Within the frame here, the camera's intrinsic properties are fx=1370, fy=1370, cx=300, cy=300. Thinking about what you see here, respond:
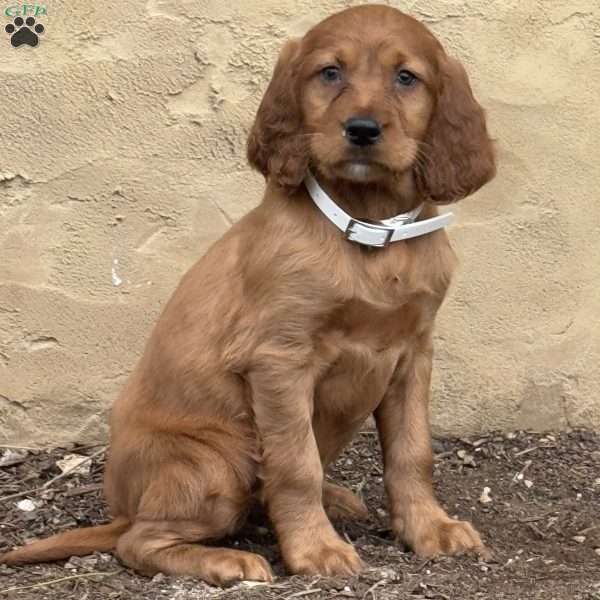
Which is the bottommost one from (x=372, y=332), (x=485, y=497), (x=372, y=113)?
(x=485, y=497)

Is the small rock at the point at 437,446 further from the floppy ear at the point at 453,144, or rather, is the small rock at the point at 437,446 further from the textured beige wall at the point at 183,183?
the floppy ear at the point at 453,144

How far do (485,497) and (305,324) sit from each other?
1557 mm

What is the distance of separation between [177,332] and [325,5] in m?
1.80

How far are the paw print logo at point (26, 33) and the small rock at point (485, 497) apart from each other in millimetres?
2621

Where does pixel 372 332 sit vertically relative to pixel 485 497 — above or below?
above

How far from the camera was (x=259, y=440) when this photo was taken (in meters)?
4.55

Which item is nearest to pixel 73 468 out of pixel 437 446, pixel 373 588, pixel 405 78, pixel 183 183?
pixel 183 183

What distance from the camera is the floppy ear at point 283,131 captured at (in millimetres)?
4438

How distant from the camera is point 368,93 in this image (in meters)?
4.26

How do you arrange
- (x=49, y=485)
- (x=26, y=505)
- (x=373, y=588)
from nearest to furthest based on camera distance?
(x=373, y=588), (x=26, y=505), (x=49, y=485)

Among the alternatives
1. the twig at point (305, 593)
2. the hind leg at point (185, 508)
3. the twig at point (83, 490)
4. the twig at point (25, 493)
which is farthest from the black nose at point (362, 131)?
the twig at point (25, 493)

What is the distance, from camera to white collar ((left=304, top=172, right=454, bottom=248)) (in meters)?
4.45

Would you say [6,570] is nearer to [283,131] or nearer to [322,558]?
[322,558]

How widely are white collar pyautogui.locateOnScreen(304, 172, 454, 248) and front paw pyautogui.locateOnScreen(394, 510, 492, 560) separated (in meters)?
0.99
